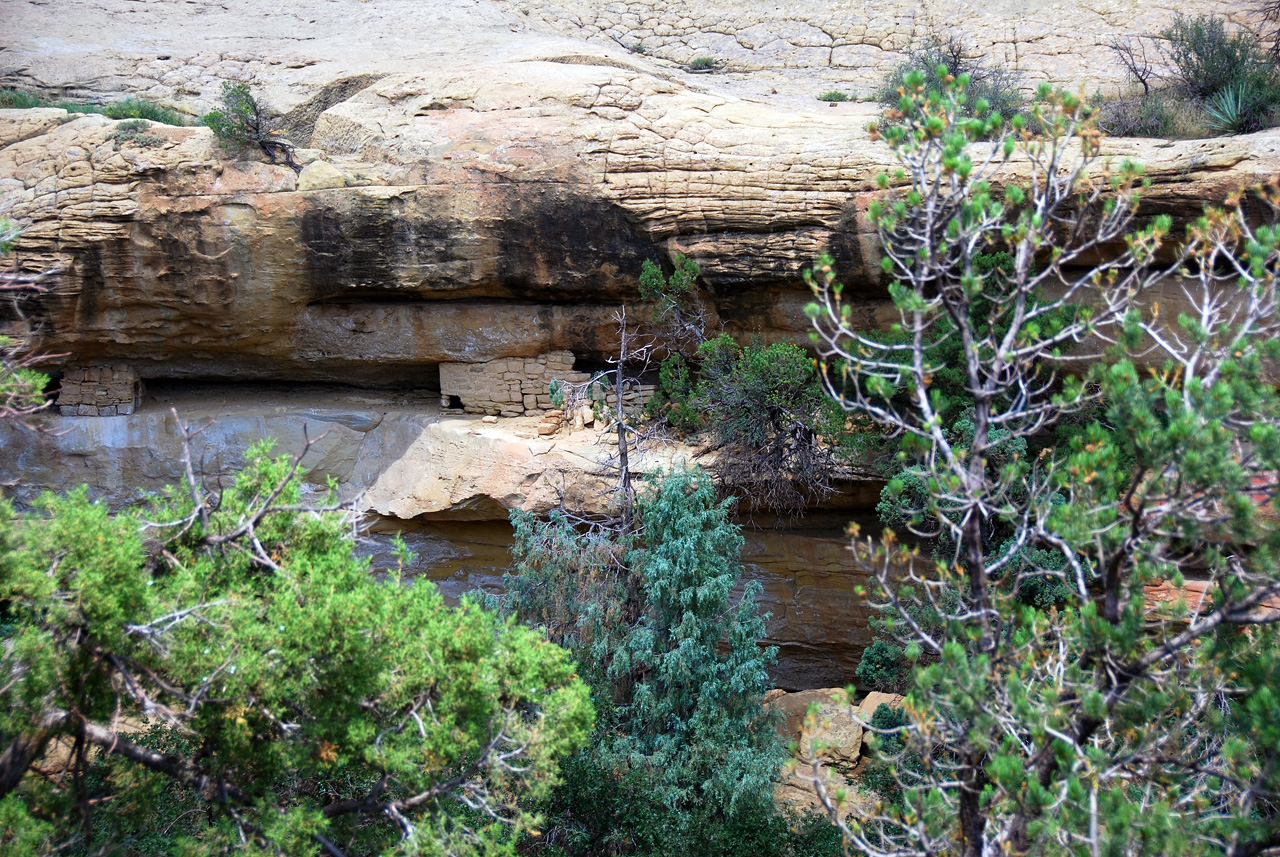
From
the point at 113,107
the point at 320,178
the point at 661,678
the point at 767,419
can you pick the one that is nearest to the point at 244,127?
the point at 320,178

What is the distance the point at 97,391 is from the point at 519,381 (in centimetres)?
491

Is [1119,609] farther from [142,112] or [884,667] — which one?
[142,112]

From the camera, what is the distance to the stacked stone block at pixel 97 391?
1039 cm

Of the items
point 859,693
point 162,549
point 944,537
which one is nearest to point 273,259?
point 162,549

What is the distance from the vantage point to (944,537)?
828 cm

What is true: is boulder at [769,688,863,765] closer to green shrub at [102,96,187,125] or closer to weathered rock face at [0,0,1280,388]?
weathered rock face at [0,0,1280,388]

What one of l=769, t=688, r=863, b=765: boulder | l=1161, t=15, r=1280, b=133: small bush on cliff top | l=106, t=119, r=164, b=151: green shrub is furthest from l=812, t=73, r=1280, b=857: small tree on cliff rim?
l=106, t=119, r=164, b=151: green shrub

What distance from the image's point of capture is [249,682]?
15.5 ft

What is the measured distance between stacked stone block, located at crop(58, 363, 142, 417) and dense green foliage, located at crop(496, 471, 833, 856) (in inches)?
216

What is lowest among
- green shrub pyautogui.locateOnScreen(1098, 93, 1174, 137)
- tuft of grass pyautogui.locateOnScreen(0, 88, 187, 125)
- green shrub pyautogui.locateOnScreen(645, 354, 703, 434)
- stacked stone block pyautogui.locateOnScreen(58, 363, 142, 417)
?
stacked stone block pyautogui.locateOnScreen(58, 363, 142, 417)

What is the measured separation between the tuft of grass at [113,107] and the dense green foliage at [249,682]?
666 centimetres

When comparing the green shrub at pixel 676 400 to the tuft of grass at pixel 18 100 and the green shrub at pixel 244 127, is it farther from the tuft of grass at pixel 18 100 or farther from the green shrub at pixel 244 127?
the tuft of grass at pixel 18 100

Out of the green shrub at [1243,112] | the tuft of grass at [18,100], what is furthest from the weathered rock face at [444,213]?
the green shrub at [1243,112]

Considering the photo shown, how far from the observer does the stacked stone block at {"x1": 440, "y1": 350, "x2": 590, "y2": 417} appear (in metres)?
10.3
